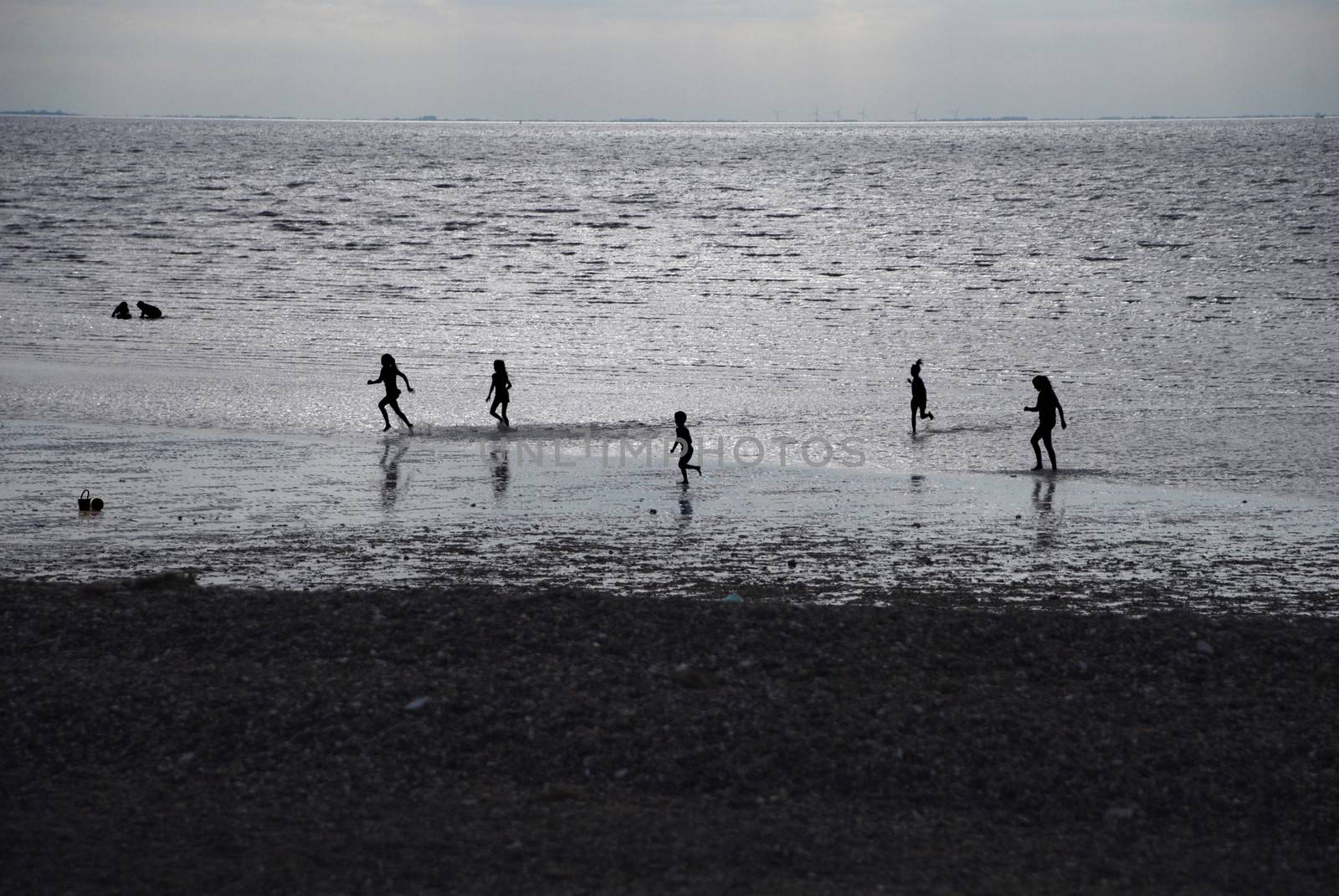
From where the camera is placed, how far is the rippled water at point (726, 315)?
77.9ft

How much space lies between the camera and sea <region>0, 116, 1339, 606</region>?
14102 millimetres

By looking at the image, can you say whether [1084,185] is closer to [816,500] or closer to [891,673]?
[816,500]

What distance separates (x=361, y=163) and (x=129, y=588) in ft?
521

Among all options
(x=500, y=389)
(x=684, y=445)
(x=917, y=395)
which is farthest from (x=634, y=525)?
(x=917, y=395)

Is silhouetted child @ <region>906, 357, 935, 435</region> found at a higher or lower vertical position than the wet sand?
higher

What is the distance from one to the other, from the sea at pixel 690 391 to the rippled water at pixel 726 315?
0.20 m

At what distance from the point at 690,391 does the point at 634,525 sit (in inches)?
517

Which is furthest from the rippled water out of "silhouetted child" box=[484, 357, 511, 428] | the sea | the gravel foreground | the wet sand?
the gravel foreground

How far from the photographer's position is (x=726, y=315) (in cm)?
4294

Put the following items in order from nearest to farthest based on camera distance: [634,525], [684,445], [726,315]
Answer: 1. [634,525]
2. [684,445]
3. [726,315]

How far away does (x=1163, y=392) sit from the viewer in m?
27.7

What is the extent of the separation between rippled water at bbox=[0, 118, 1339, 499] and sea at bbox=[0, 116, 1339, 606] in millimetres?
203

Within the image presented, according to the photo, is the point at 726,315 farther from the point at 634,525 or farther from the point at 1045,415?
the point at 634,525

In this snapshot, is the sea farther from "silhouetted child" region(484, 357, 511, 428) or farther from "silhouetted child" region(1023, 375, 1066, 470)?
"silhouetted child" region(484, 357, 511, 428)
